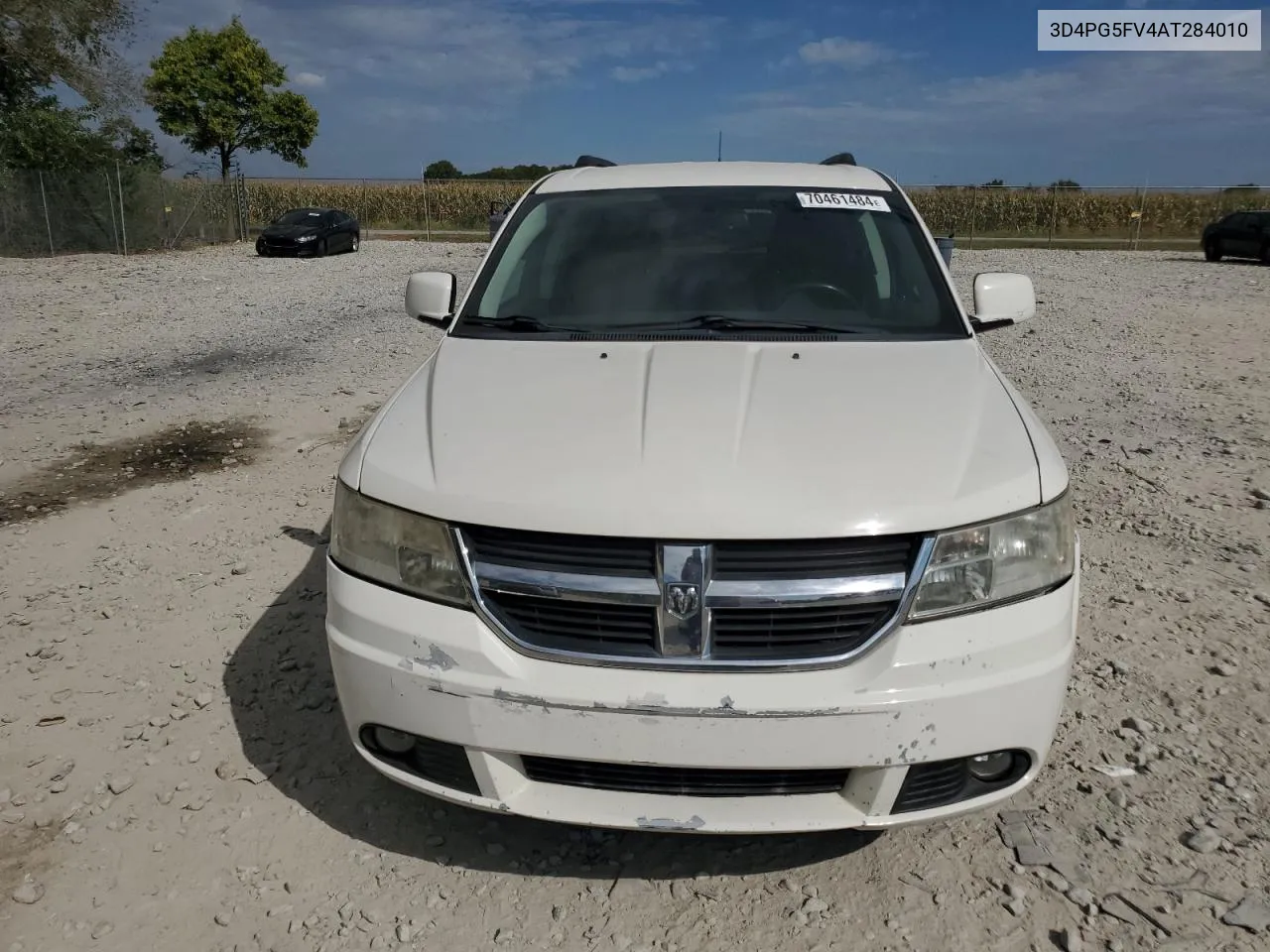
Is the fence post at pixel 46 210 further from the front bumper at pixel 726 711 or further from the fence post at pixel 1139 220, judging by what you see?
the fence post at pixel 1139 220

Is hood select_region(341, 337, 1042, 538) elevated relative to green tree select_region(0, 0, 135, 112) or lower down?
lower down

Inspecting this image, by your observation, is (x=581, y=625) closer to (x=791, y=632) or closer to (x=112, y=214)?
(x=791, y=632)

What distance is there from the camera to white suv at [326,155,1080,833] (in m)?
2.04

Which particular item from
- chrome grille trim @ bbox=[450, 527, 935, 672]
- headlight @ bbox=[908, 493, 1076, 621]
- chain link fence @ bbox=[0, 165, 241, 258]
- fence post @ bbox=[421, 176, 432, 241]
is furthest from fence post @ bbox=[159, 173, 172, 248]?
headlight @ bbox=[908, 493, 1076, 621]

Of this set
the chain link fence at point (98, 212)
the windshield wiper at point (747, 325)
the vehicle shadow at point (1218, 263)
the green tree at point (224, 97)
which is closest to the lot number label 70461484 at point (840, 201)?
the windshield wiper at point (747, 325)

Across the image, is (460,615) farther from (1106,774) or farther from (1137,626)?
(1137,626)

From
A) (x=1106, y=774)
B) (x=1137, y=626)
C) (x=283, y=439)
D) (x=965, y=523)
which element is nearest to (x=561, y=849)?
(x=965, y=523)

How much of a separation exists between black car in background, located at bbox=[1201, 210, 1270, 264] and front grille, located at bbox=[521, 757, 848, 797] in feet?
84.3

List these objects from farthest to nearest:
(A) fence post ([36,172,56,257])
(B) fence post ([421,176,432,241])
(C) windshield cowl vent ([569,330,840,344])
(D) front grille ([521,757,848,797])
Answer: (B) fence post ([421,176,432,241]), (A) fence post ([36,172,56,257]), (C) windshield cowl vent ([569,330,840,344]), (D) front grille ([521,757,848,797])

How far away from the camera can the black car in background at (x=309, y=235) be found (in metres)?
23.8

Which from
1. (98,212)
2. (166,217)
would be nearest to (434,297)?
(98,212)

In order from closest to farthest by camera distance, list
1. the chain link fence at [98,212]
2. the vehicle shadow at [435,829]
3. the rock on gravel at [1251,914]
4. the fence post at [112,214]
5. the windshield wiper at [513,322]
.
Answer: the rock on gravel at [1251,914] < the vehicle shadow at [435,829] < the windshield wiper at [513,322] < the chain link fence at [98,212] < the fence post at [112,214]

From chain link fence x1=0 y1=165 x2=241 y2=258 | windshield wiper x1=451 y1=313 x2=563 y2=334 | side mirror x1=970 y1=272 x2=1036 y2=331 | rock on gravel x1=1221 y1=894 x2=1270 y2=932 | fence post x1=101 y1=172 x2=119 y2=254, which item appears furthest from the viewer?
fence post x1=101 y1=172 x2=119 y2=254

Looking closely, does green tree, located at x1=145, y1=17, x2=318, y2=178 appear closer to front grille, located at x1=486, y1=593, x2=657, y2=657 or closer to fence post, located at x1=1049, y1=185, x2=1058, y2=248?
fence post, located at x1=1049, y1=185, x2=1058, y2=248
